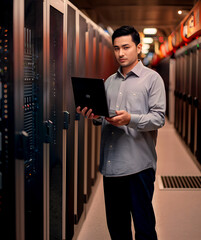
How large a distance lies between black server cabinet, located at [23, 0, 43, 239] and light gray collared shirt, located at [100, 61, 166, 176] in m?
0.47

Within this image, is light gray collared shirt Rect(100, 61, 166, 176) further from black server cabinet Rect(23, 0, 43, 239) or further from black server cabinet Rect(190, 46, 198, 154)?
black server cabinet Rect(190, 46, 198, 154)

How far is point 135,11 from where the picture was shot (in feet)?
30.5

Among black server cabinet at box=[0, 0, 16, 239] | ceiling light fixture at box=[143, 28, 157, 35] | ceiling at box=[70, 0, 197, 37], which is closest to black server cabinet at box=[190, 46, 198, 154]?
ceiling at box=[70, 0, 197, 37]

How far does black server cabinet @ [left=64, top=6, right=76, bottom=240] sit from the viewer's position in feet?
9.57

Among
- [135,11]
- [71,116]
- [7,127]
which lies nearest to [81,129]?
[71,116]

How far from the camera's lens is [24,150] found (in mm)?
1793

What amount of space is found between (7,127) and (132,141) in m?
0.98

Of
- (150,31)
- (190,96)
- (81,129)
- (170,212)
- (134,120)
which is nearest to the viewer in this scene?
(134,120)

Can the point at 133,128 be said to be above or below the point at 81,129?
above

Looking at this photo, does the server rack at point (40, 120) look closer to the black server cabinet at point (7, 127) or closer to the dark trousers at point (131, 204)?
the black server cabinet at point (7, 127)

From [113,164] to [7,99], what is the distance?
979 millimetres


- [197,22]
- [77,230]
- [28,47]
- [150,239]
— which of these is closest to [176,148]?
[197,22]

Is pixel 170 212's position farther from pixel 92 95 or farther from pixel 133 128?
pixel 92 95

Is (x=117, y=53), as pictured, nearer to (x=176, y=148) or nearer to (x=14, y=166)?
(x=14, y=166)
